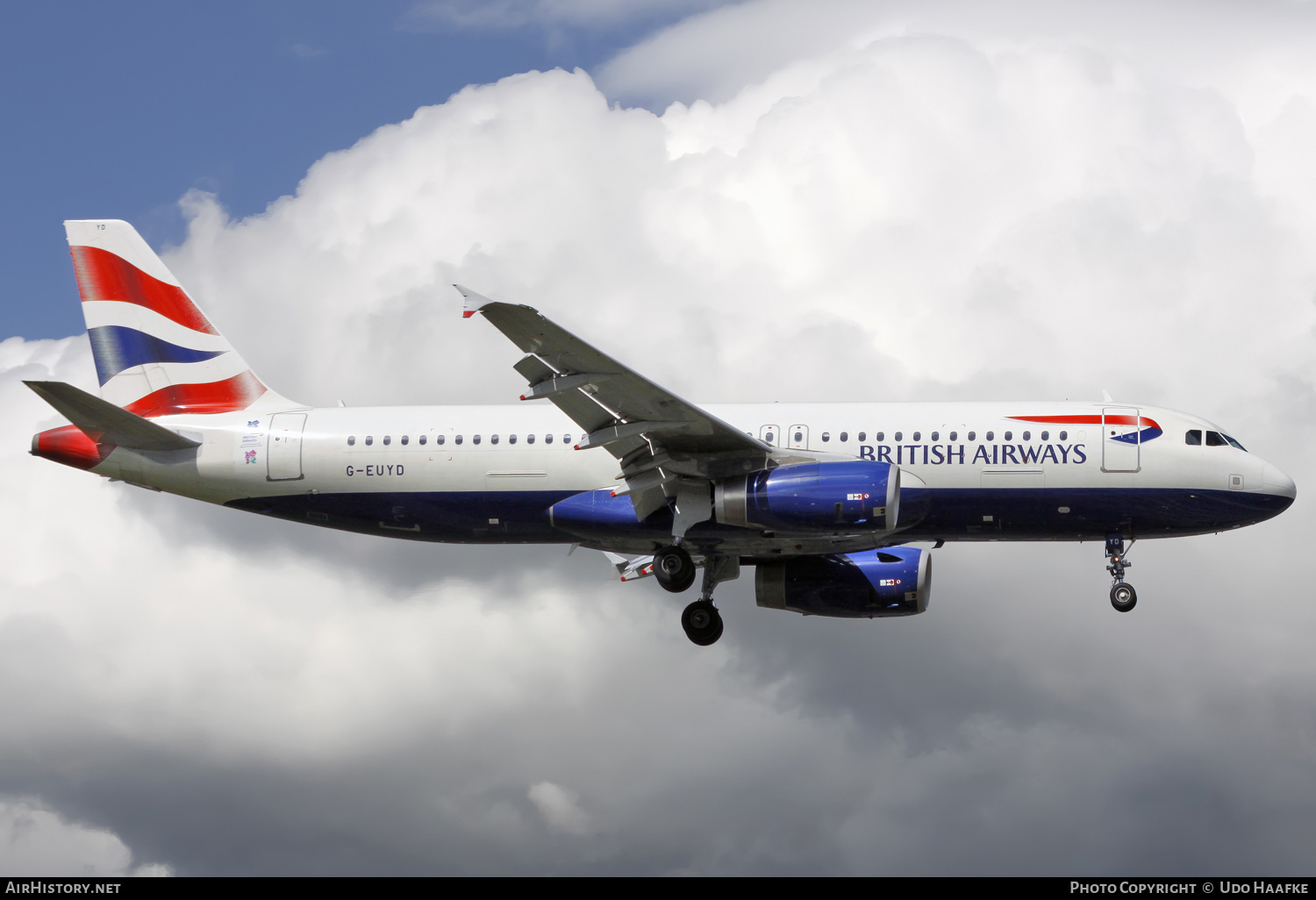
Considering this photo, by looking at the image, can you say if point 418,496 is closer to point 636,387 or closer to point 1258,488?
point 636,387

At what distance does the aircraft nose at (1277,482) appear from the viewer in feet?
125

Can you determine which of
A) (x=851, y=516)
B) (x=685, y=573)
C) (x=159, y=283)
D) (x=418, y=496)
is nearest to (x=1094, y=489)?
(x=851, y=516)

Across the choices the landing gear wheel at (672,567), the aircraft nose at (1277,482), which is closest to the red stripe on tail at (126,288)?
the landing gear wheel at (672,567)

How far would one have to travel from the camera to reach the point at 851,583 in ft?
139

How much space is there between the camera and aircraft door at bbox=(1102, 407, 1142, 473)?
124 ft

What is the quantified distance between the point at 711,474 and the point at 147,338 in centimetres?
1767

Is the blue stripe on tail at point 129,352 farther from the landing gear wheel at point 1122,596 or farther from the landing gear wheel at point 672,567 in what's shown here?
the landing gear wheel at point 1122,596

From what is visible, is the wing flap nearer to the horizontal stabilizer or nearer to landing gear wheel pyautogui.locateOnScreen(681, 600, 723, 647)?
landing gear wheel pyautogui.locateOnScreen(681, 600, 723, 647)

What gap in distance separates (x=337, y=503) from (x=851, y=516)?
13.8 m

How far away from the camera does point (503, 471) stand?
39625 mm

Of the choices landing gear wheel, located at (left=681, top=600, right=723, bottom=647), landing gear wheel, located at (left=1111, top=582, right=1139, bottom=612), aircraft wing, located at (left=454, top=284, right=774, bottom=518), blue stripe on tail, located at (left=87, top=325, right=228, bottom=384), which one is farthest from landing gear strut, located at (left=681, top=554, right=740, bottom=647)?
blue stripe on tail, located at (left=87, top=325, right=228, bottom=384)

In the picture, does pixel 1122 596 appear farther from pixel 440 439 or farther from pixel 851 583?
pixel 440 439

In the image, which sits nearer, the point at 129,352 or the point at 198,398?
the point at 198,398

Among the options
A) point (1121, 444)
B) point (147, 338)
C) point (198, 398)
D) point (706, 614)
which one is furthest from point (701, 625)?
point (147, 338)
